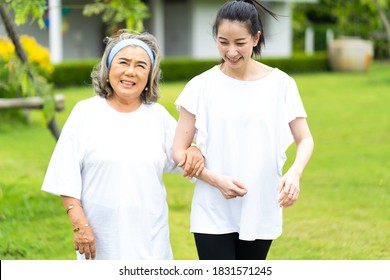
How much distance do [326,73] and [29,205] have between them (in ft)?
69.1

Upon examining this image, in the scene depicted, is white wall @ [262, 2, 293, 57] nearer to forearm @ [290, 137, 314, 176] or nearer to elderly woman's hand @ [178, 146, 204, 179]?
forearm @ [290, 137, 314, 176]

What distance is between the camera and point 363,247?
5922mm

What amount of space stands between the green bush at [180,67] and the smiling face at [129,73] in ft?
51.3

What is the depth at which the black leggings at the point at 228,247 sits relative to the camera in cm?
344

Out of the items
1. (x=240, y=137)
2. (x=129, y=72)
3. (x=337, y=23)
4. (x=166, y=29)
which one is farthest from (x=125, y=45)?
(x=337, y=23)

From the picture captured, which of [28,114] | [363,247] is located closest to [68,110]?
[28,114]

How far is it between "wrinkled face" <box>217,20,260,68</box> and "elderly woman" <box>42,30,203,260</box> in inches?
13.2

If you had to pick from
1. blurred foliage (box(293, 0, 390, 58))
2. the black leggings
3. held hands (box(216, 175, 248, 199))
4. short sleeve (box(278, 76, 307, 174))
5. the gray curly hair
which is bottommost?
blurred foliage (box(293, 0, 390, 58))

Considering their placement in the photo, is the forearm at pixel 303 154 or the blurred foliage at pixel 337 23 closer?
the forearm at pixel 303 154

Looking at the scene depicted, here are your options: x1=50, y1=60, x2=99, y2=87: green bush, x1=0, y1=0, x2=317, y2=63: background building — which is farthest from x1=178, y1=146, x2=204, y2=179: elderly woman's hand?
x1=0, y1=0, x2=317, y2=63: background building

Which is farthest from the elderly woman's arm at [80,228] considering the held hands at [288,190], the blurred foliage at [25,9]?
the blurred foliage at [25,9]

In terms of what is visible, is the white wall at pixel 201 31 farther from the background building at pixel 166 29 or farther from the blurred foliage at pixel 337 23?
the blurred foliage at pixel 337 23

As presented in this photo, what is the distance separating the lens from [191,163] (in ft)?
11.0

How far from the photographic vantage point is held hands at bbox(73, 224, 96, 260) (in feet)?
11.3
